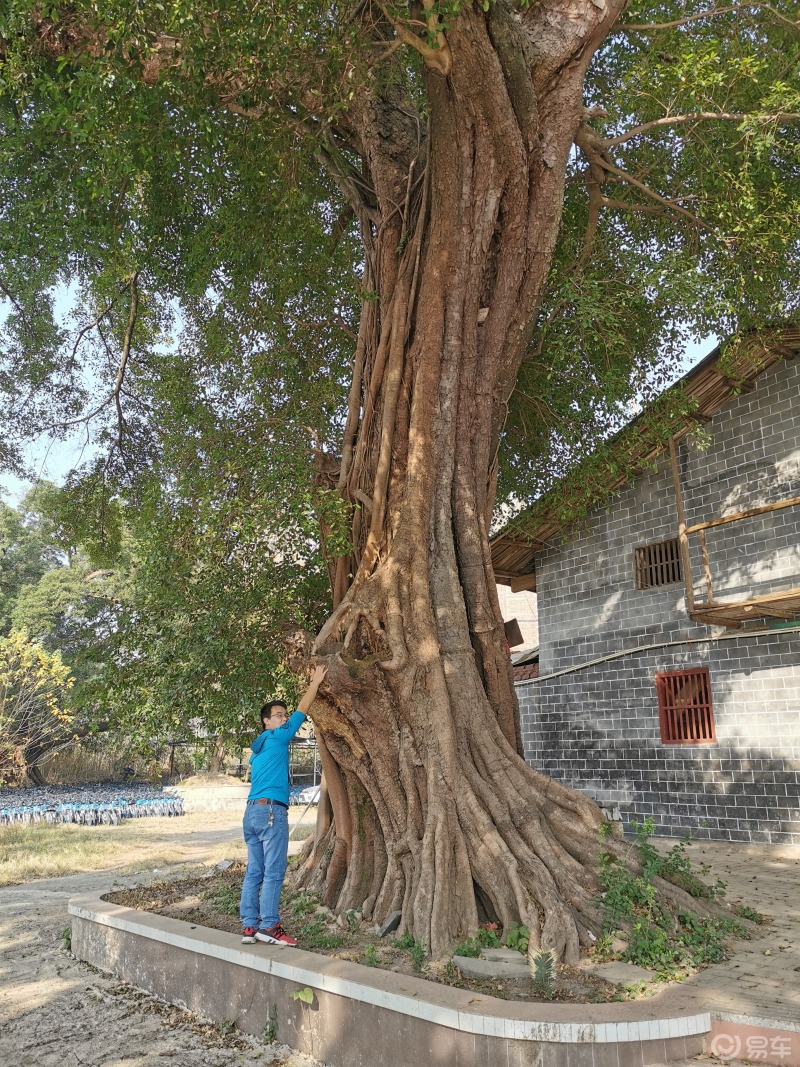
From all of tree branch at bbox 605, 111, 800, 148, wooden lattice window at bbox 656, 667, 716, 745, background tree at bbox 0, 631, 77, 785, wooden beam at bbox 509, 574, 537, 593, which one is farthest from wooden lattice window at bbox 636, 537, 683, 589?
background tree at bbox 0, 631, 77, 785

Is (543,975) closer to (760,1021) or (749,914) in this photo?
(760,1021)

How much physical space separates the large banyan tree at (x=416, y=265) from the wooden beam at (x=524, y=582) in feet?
16.1

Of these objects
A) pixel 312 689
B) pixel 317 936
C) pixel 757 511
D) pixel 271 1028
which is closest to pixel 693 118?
pixel 757 511

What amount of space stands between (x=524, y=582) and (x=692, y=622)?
3765 mm

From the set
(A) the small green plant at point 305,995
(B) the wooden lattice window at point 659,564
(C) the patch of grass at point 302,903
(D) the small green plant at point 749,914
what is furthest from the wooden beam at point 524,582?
(A) the small green plant at point 305,995

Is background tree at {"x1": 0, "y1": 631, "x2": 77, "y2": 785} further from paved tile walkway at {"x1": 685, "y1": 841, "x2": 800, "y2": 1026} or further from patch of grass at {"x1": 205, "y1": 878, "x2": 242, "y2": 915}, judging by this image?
paved tile walkway at {"x1": 685, "y1": 841, "x2": 800, "y2": 1026}

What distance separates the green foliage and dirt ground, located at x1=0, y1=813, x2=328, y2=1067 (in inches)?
75.3

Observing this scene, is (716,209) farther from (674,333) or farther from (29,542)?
(29,542)

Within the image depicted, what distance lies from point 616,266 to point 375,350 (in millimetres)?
3006

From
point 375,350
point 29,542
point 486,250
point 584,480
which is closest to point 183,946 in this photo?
point 375,350

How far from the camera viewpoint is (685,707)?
37.6ft

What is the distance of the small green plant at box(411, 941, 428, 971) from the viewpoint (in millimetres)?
4824

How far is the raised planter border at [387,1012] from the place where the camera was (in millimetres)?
3752

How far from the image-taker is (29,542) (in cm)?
3197
